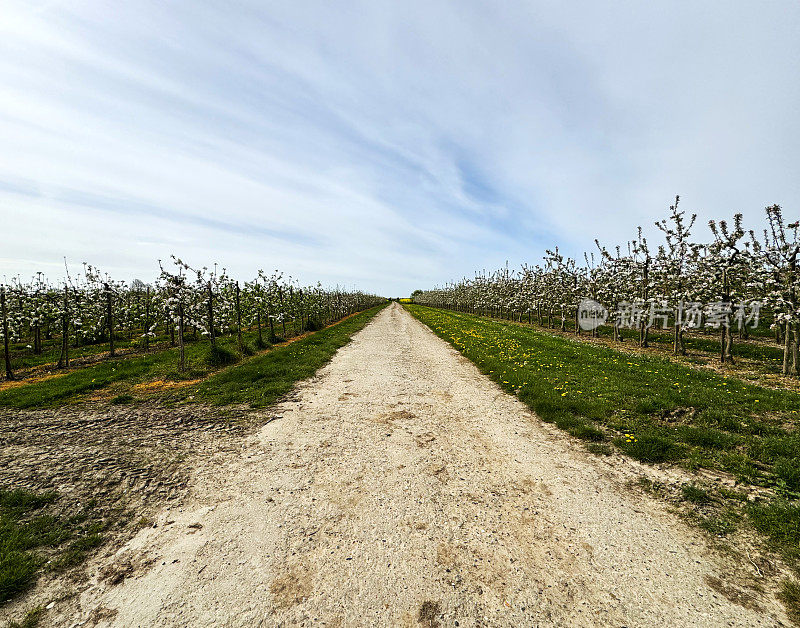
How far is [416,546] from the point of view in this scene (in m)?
4.16

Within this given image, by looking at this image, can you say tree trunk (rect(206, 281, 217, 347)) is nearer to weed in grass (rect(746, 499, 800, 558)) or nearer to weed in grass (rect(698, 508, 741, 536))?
weed in grass (rect(698, 508, 741, 536))

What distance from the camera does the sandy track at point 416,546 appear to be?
3.28 meters

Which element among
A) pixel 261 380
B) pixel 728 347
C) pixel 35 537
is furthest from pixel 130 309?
pixel 728 347

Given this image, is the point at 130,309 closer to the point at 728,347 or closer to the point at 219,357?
the point at 219,357

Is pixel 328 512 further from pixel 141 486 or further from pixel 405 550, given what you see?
pixel 141 486

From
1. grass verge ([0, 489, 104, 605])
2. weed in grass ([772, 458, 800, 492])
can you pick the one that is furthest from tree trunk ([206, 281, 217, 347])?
weed in grass ([772, 458, 800, 492])

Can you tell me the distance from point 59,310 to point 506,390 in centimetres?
2128

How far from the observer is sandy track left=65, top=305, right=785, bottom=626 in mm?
3281

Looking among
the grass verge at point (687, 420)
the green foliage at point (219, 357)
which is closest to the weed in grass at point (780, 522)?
the grass verge at point (687, 420)

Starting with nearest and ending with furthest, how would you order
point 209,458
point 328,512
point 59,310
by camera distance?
point 328,512
point 209,458
point 59,310

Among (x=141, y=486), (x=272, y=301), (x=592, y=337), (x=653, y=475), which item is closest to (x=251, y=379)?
(x=141, y=486)

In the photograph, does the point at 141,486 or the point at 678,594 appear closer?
the point at 678,594

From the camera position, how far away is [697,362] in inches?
640

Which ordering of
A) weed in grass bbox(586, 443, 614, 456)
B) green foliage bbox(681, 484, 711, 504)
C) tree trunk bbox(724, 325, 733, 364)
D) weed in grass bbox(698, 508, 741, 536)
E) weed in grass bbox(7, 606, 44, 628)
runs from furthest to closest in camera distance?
tree trunk bbox(724, 325, 733, 364) < weed in grass bbox(586, 443, 614, 456) < green foliage bbox(681, 484, 711, 504) < weed in grass bbox(698, 508, 741, 536) < weed in grass bbox(7, 606, 44, 628)
